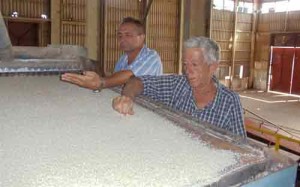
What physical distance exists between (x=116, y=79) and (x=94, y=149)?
836 millimetres

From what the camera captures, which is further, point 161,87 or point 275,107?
Result: point 275,107

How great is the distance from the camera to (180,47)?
9.20 m

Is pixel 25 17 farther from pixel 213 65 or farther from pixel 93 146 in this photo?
pixel 93 146

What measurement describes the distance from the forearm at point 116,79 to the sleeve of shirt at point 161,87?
12 centimetres

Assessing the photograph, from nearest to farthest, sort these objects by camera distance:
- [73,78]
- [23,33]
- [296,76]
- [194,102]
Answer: [73,78] → [194,102] → [23,33] → [296,76]

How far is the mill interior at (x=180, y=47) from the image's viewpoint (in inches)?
70.4

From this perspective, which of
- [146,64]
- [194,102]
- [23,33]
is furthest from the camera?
[23,33]

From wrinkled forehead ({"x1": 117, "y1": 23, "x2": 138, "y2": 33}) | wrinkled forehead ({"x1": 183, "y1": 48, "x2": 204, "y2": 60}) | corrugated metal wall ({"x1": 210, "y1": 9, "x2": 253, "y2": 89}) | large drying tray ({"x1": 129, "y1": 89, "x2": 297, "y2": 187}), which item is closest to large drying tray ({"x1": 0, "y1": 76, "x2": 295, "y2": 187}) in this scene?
large drying tray ({"x1": 129, "y1": 89, "x2": 297, "y2": 187})

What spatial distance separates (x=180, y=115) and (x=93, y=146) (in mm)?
493

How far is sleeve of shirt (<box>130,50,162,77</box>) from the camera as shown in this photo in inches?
80.4

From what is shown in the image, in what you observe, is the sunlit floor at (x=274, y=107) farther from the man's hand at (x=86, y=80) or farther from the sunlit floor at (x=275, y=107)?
the man's hand at (x=86, y=80)

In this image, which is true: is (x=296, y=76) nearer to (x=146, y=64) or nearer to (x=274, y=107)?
(x=274, y=107)

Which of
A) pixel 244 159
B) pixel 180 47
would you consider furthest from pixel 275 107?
pixel 244 159

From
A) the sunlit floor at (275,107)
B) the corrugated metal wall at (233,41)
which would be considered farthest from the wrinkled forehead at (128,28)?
the corrugated metal wall at (233,41)
